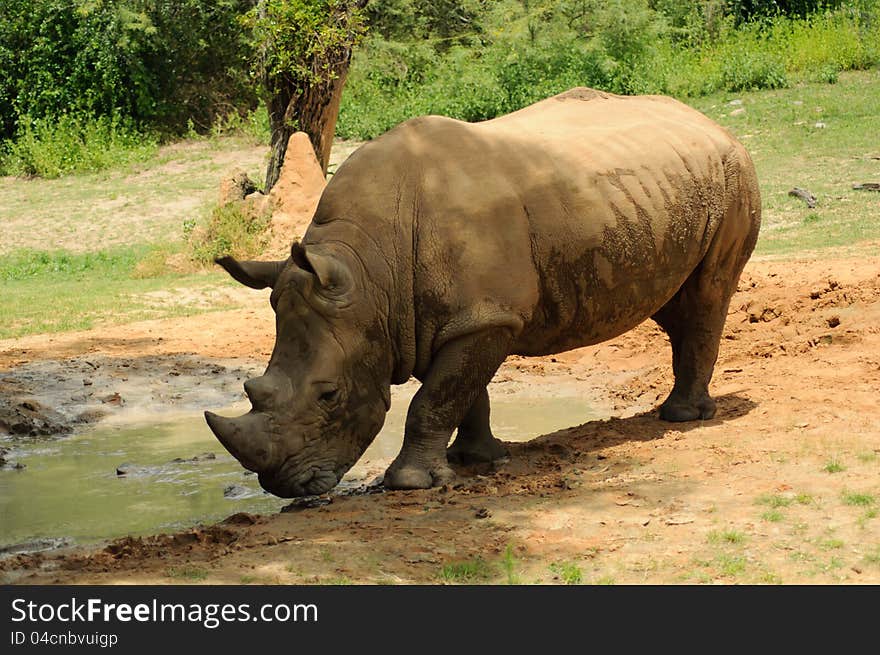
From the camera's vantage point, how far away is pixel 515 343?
7.12 meters

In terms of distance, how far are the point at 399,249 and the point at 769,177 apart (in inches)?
486

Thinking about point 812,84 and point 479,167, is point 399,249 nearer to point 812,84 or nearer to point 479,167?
point 479,167

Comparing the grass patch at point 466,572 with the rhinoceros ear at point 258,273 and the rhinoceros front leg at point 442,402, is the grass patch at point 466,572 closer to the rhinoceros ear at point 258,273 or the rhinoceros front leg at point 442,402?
the rhinoceros front leg at point 442,402

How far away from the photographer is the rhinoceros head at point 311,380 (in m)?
6.27

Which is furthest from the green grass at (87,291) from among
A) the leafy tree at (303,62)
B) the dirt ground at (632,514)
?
the dirt ground at (632,514)

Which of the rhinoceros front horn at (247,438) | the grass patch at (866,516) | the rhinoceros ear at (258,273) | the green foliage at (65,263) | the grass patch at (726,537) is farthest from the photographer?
the green foliage at (65,263)

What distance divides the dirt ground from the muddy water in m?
0.66

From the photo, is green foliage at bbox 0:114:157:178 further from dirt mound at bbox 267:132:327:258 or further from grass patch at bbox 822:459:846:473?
grass patch at bbox 822:459:846:473

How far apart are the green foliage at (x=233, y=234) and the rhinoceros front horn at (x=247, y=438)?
9.37 metres

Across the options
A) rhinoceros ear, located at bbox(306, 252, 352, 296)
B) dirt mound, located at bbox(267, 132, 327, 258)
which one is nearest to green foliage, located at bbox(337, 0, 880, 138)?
dirt mound, located at bbox(267, 132, 327, 258)

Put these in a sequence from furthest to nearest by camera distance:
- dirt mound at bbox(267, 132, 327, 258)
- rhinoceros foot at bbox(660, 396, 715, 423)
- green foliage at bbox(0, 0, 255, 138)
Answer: green foliage at bbox(0, 0, 255, 138)
dirt mound at bbox(267, 132, 327, 258)
rhinoceros foot at bbox(660, 396, 715, 423)

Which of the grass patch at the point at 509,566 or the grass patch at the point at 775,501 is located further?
the grass patch at the point at 775,501

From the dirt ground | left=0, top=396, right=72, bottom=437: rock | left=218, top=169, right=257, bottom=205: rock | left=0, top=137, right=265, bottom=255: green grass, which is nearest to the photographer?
the dirt ground

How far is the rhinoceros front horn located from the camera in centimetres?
610
